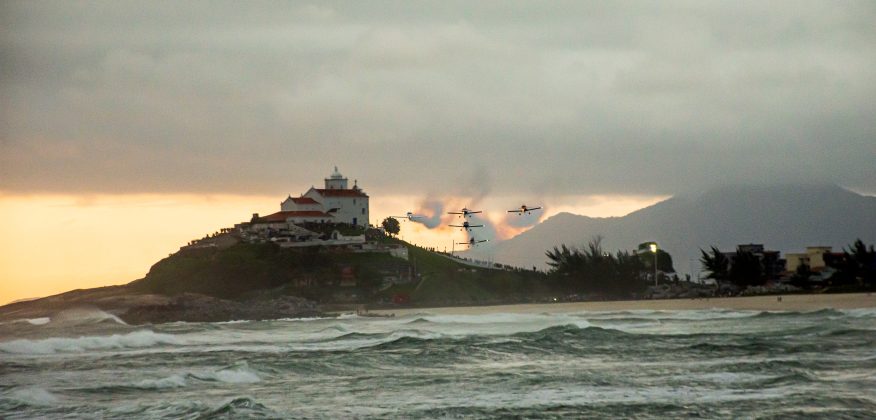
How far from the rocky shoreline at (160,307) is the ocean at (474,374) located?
5374 centimetres

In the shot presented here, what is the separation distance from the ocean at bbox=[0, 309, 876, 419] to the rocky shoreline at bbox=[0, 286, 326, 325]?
53.7 meters

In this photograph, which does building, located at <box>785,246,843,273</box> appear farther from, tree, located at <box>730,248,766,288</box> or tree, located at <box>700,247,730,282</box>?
tree, located at <box>700,247,730,282</box>

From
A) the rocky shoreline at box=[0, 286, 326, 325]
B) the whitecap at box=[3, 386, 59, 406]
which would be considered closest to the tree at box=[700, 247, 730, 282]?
the rocky shoreline at box=[0, 286, 326, 325]

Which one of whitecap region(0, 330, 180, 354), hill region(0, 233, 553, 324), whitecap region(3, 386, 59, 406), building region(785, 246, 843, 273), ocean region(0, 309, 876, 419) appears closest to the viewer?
ocean region(0, 309, 876, 419)

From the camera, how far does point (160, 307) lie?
14838 cm

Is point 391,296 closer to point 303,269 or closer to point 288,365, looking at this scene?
point 303,269

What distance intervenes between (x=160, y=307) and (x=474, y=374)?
333 ft

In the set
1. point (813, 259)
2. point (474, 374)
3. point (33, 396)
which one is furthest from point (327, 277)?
point (33, 396)

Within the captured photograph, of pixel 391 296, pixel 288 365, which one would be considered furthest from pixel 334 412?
pixel 391 296

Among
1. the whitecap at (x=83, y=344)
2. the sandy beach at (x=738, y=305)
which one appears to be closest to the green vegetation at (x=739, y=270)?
the sandy beach at (x=738, y=305)

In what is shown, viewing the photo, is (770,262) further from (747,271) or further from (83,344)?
(83,344)

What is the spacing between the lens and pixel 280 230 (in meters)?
195

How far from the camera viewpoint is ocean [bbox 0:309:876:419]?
4206 centimetres

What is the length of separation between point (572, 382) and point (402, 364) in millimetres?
13449
